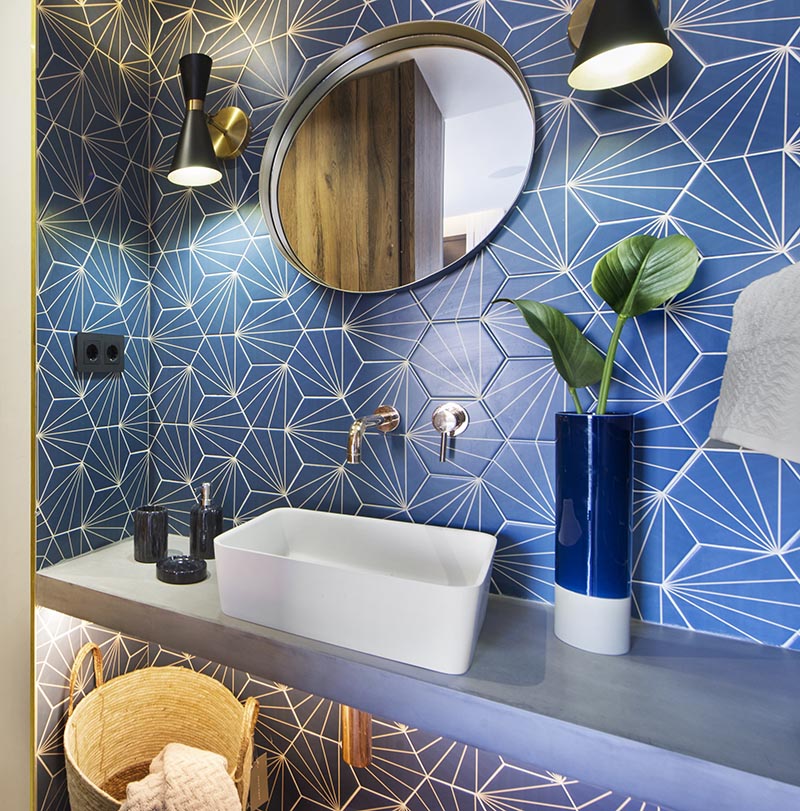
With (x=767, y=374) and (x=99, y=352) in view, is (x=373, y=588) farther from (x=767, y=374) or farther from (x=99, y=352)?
(x=99, y=352)

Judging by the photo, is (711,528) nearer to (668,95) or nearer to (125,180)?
(668,95)

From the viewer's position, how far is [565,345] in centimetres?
84

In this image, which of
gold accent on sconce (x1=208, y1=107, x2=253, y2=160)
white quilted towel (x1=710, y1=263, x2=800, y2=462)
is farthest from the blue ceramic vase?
gold accent on sconce (x1=208, y1=107, x2=253, y2=160)

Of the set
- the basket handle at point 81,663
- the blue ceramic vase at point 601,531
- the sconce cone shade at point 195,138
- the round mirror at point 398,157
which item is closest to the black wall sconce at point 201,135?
the sconce cone shade at point 195,138

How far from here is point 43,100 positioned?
1104 mm

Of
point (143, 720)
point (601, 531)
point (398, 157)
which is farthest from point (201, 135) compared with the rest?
point (143, 720)

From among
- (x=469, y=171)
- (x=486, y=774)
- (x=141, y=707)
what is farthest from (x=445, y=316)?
(x=141, y=707)

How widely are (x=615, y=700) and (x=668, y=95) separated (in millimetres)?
1008

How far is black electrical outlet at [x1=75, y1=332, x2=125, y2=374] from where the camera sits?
1.21m

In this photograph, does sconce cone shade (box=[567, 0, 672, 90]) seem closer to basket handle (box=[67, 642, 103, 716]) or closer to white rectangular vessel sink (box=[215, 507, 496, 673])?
white rectangular vessel sink (box=[215, 507, 496, 673])

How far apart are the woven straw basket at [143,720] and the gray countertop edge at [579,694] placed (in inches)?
13.5

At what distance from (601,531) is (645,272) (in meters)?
0.42

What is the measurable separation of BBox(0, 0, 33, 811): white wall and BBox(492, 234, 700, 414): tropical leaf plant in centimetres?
66

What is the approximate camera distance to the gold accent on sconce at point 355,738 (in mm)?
951
